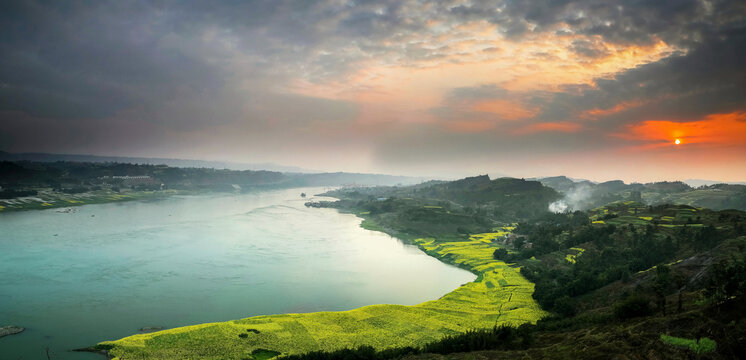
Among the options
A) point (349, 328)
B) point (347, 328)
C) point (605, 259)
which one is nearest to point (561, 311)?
point (605, 259)

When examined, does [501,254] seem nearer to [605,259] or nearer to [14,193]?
[605,259]

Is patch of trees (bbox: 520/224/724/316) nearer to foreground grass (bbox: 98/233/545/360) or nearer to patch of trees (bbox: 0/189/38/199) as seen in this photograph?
foreground grass (bbox: 98/233/545/360)

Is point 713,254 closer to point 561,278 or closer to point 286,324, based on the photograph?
point 561,278

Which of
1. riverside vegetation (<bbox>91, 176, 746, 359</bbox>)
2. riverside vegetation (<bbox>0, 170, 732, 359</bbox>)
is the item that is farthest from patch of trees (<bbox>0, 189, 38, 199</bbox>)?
riverside vegetation (<bbox>91, 176, 746, 359</bbox>)

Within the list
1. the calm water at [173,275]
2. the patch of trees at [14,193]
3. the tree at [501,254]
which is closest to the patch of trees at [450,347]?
the calm water at [173,275]

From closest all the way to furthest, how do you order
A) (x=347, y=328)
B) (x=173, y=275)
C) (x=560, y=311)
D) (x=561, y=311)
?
(x=347, y=328)
(x=561, y=311)
(x=560, y=311)
(x=173, y=275)

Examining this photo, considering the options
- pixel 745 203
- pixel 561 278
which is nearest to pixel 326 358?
pixel 561 278
